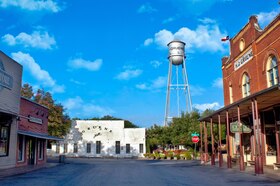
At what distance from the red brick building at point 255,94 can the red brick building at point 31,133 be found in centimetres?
1402

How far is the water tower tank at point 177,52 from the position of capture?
49688 millimetres

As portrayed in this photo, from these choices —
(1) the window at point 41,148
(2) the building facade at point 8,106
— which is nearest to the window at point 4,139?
(2) the building facade at point 8,106

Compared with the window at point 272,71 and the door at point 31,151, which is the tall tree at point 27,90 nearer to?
the door at point 31,151

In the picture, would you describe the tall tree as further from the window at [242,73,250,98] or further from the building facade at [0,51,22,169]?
the window at [242,73,250,98]

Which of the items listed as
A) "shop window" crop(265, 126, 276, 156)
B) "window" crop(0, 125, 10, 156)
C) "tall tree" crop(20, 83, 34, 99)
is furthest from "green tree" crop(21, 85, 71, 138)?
"shop window" crop(265, 126, 276, 156)

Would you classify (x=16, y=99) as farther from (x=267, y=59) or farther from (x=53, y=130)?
(x=53, y=130)

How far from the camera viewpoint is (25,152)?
2428cm

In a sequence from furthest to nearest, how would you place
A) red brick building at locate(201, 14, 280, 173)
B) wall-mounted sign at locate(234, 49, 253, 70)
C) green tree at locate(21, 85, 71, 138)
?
1. green tree at locate(21, 85, 71, 138)
2. wall-mounted sign at locate(234, 49, 253, 70)
3. red brick building at locate(201, 14, 280, 173)

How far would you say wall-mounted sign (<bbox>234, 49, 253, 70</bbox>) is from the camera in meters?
23.6

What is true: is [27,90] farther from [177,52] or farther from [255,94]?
[255,94]

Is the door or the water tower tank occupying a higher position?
the water tower tank

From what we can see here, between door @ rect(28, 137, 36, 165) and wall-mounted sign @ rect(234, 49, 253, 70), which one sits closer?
wall-mounted sign @ rect(234, 49, 253, 70)

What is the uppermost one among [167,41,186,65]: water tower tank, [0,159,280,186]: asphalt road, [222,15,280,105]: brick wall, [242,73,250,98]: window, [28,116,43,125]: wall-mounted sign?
[167,41,186,65]: water tower tank

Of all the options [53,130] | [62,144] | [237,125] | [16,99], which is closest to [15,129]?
[16,99]
